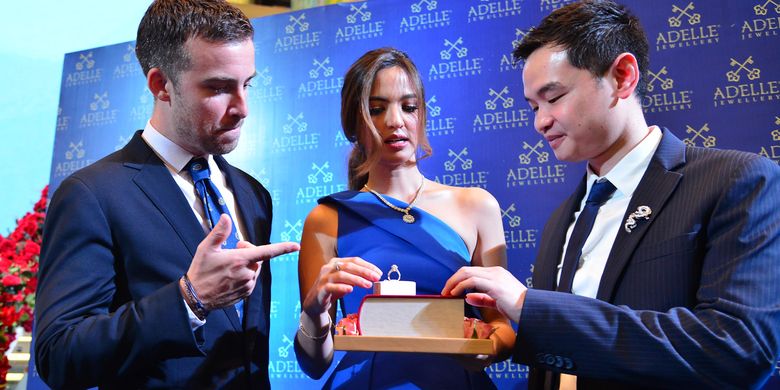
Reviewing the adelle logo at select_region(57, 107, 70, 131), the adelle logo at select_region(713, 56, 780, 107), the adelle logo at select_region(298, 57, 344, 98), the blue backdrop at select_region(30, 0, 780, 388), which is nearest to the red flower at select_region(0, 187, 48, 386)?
the blue backdrop at select_region(30, 0, 780, 388)

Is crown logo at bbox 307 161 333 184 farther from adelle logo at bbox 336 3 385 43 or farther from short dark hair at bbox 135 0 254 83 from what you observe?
short dark hair at bbox 135 0 254 83

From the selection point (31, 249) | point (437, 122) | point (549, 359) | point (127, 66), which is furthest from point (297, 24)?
point (549, 359)

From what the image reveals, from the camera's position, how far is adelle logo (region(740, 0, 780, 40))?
3068 millimetres

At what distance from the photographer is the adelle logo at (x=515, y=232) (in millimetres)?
3252


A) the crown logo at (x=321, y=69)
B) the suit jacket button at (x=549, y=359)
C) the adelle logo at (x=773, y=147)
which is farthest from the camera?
the crown logo at (x=321, y=69)

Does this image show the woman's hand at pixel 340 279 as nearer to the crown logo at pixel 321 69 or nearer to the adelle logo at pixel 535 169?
the adelle logo at pixel 535 169

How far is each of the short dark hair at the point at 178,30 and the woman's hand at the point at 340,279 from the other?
77 centimetres

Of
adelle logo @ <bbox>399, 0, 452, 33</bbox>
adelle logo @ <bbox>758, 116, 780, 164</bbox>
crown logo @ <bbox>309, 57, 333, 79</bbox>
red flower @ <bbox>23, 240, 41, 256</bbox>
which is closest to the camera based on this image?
adelle logo @ <bbox>758, 116, 780, 164</bbox>

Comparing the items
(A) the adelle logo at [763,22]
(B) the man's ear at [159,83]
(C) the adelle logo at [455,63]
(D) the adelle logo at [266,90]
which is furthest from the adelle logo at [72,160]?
(A) the adelle logo at [763,22]

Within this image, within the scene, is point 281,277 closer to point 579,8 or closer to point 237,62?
point 237,62

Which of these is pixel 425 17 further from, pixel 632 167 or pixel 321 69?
pixel 632 167

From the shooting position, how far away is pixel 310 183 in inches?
146

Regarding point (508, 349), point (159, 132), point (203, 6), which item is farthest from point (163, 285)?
point (508, 349)

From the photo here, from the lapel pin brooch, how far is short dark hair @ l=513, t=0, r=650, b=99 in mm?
477
